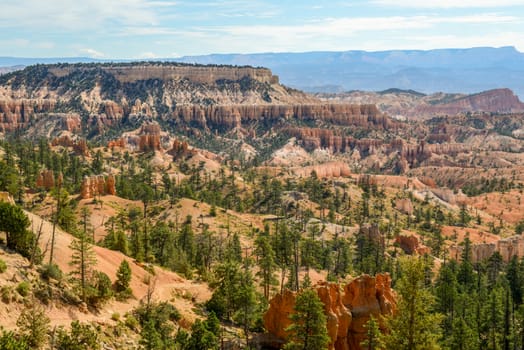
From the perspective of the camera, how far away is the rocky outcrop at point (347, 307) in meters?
47.2

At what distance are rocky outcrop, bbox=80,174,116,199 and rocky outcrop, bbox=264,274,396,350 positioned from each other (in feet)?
214

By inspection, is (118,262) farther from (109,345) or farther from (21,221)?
(109,345)

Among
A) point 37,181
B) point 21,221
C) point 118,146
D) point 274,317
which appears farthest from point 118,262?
point 118,146

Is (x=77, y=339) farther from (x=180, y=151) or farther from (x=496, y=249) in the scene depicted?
(x=180, y=151)

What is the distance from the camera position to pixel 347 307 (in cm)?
4975

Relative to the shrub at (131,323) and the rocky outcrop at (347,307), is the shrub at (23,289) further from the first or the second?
the rocky outcrop at (347,307)

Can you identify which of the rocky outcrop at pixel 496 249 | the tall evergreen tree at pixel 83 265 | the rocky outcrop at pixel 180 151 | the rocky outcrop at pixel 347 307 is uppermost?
the tall evergreen tree at pixel 83 265

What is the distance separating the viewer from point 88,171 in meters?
128

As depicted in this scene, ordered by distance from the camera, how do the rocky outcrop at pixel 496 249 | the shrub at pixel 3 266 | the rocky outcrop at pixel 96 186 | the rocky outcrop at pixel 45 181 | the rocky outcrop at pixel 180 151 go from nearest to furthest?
the shrub at pixel 3 266 → the rocky outcrop at pixel 496 249 → the rocky outcrop at pixel 96 186 → the rocky outcrop at pixel 45 181 → the rocky outcrop at pixel 180 151

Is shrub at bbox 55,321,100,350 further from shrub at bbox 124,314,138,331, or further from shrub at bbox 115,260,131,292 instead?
shrub at bbox 115,260,131,292

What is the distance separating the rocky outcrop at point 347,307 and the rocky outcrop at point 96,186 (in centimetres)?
6533

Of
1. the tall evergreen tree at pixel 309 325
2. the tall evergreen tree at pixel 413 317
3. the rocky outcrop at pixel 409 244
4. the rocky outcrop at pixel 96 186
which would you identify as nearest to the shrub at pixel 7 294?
the tall evergreen tree at pixel 309 325

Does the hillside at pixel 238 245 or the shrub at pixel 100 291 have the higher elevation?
the shrub at pixel 100 291

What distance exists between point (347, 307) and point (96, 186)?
70.9 metres
